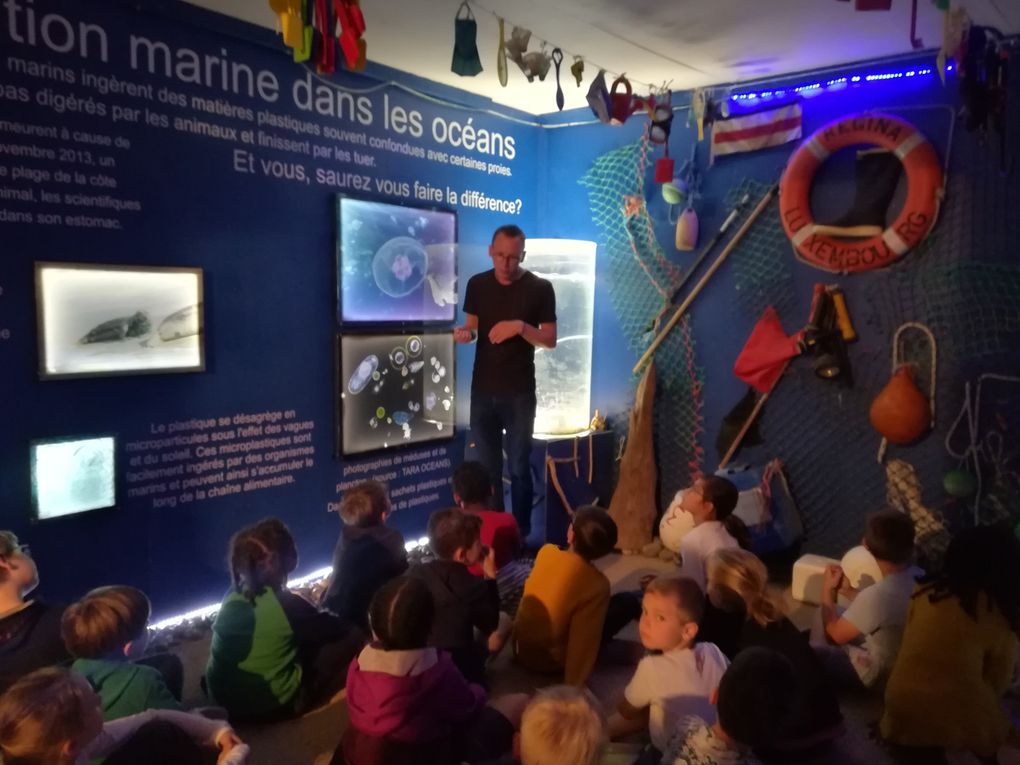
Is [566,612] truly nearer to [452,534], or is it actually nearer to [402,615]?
[452,534]

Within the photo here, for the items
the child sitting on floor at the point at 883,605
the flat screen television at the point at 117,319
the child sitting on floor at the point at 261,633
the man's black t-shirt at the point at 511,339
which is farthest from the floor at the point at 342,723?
the man's black t-shirt at the point at 511,339

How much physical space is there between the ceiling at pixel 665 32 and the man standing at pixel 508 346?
0.80 metres

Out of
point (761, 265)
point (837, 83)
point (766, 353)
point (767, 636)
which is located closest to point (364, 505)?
point (767, 636)

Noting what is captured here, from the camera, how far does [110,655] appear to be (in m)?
1.93

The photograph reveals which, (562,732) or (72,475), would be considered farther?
(72,475)

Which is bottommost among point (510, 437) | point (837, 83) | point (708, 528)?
point (708, 528)

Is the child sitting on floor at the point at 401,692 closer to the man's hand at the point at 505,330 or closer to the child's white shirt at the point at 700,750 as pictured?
the child's white shirt at the point at 700,750

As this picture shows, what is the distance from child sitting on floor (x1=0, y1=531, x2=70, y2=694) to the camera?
1913 mm

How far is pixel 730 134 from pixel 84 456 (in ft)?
9.98

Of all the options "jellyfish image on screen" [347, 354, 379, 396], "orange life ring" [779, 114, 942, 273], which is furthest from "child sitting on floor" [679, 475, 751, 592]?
"jellyfish image on screen" [347, 354, 379, 396]

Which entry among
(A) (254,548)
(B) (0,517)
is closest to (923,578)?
(A) (254,548)

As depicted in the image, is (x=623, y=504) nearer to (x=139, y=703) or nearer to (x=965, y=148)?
(x=965, y=148)

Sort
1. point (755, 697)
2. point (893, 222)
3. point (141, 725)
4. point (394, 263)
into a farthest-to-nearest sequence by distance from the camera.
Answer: point (394, 263)
point (893, 222)
point (141, 725)
point (755, 697)

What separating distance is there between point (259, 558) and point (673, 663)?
1.14 meters
